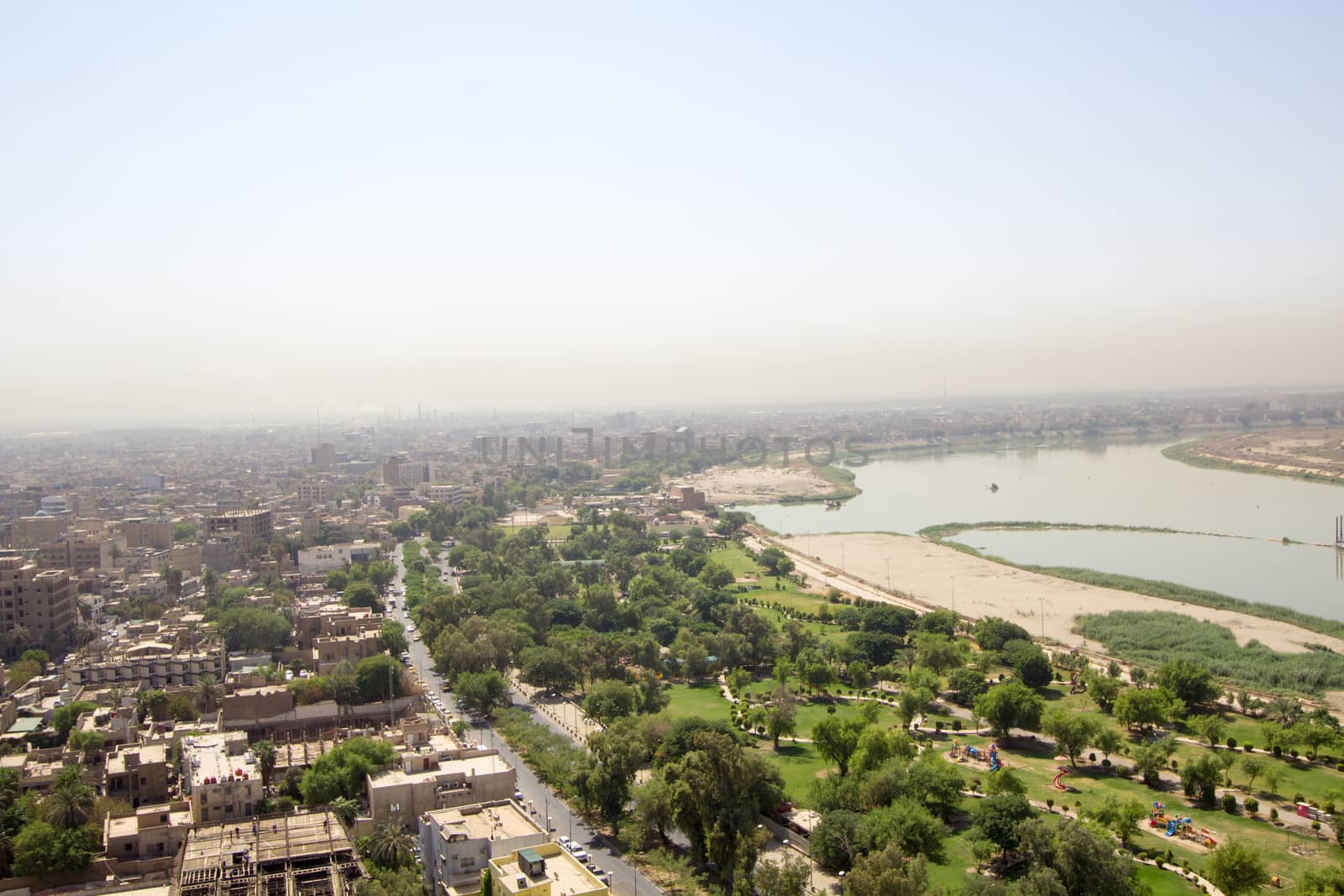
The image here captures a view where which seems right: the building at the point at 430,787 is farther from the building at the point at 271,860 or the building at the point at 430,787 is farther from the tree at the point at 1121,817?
the tree at the point at 1121,817

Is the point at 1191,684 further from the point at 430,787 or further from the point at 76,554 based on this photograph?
the point at 76,554

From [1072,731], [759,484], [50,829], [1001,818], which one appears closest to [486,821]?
[50,829]

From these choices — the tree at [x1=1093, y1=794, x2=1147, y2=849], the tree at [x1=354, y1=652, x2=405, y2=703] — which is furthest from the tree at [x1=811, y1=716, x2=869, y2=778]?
the tree at [x1=354, y1=652, x2=405, y2=703]

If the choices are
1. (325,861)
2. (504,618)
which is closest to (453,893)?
(325,861)

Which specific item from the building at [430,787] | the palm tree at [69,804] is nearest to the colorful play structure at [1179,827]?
the building at [430,787]

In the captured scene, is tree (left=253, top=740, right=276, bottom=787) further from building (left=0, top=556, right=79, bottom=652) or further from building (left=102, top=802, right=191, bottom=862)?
building (left=0, top=556, right=79, bottom=652)

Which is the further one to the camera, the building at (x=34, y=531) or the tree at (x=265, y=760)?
the building at (x=34, y=531)
